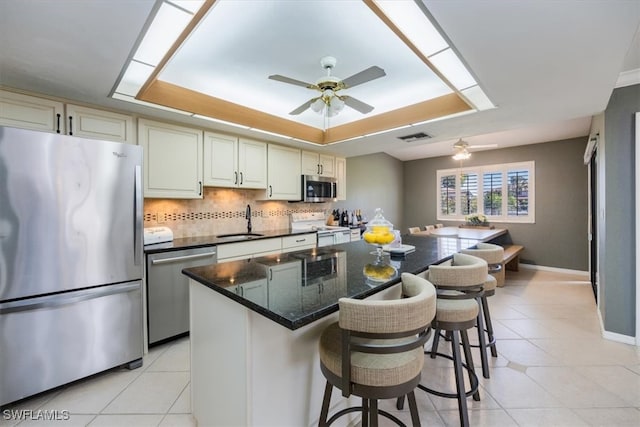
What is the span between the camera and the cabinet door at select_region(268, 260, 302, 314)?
3.52 feet

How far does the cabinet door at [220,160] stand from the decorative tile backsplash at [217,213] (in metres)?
0.33

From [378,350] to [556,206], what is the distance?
6254 mm

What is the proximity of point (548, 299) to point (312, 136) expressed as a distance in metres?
4.07

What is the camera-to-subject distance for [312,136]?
3949 millimetres

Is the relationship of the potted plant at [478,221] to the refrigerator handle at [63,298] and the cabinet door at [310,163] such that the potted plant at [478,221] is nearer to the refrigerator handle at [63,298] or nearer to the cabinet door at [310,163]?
the cabinet door at [310,163]

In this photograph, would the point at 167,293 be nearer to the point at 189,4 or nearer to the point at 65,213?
the point at 65,213

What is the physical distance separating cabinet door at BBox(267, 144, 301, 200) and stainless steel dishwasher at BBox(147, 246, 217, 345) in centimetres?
153

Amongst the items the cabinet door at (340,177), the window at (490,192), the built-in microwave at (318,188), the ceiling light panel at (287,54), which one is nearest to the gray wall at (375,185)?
the cabinet door at (340,177)

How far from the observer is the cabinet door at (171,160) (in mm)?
2754

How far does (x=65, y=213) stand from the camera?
190 cm

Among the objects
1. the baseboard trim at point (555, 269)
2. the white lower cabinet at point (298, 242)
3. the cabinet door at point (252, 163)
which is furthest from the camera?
the baseboard trim at point (555, 269)

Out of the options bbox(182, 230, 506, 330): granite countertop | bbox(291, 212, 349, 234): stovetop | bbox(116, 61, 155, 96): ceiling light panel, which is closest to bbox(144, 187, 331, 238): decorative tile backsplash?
bbox(291, 212, 349, 234): stovetop

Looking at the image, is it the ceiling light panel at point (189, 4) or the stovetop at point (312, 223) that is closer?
the ceiling light panel at point (189, 4)

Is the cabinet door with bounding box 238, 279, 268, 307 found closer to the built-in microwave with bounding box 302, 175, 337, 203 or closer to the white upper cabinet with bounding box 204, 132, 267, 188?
the white upper cabinet with bounding box 204, 132, 267, 188
